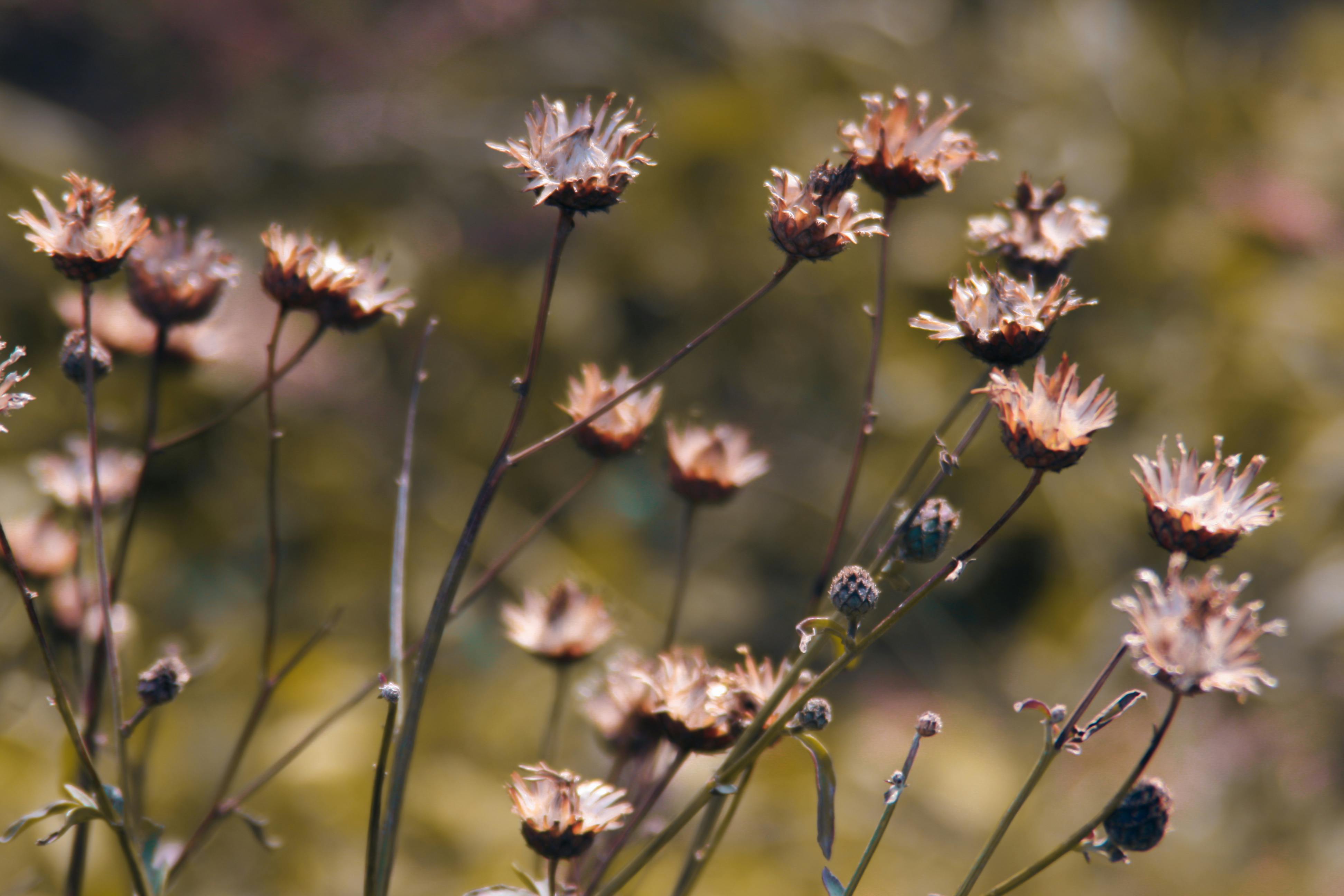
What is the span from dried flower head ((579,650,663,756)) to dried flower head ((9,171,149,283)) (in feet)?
0.64

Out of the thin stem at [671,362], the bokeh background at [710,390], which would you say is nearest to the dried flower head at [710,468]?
the thin stem at [671,362]

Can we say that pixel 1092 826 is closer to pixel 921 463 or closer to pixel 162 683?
pixel 921 463

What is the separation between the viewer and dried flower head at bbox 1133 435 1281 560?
268 mm

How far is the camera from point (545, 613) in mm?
405

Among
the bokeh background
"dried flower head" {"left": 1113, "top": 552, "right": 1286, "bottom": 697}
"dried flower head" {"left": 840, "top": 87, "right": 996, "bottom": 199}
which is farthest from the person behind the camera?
the bokeh background

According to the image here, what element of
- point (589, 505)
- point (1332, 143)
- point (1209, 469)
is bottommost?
point (1209, 469)

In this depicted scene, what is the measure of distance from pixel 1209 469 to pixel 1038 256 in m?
0.10

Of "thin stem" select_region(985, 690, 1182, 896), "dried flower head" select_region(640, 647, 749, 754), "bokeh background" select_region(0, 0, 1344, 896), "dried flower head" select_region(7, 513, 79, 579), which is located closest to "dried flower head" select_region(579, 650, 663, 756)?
"dried flower head" select_region(640, 647, 749, 754)

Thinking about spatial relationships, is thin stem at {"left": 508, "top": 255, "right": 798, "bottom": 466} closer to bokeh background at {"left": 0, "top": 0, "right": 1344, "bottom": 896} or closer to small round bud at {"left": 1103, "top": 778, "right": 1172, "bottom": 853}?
small round bud at {"left": 1103, "top": 778, "right": 1172, "bottom": 853}

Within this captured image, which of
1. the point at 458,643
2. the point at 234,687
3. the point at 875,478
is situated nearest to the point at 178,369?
the point at 234,687

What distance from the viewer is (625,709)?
0.36 m

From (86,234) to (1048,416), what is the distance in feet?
0.88

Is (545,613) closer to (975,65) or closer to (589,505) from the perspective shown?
→ (589,505)

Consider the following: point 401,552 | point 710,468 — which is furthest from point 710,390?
point 401,552
